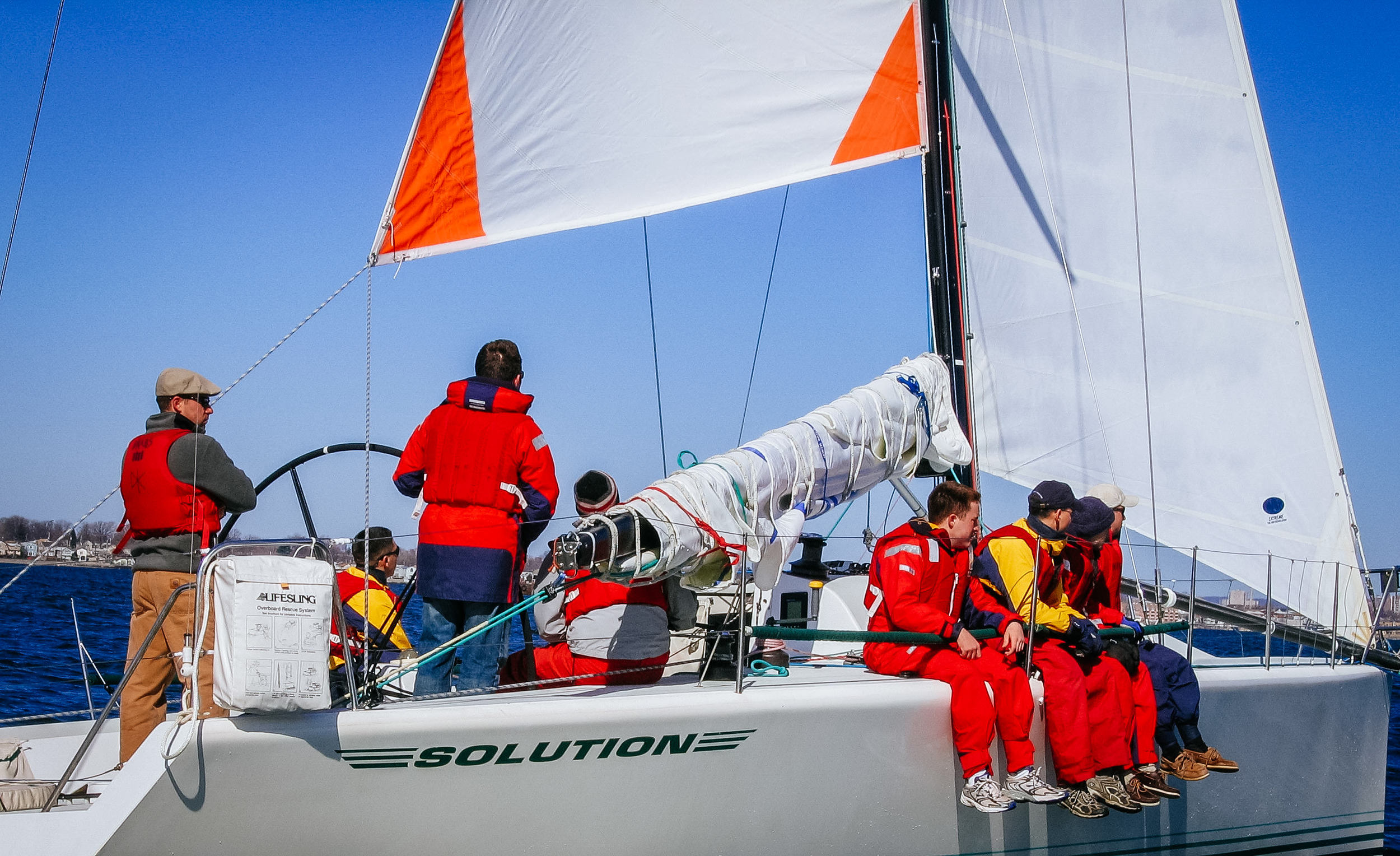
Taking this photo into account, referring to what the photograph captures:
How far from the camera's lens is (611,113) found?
531 cm

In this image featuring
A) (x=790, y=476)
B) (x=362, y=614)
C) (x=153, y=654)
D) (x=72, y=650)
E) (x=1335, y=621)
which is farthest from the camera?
(x=72, y=650)

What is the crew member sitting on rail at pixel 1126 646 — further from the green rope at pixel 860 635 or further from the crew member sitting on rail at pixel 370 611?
the crew member sitting on rail at pixel 370 611

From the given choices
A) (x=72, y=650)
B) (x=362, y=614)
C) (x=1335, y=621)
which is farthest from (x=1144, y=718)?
(x=72, y=650)

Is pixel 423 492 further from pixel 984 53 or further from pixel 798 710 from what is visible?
pixel 984 53

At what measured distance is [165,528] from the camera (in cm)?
382

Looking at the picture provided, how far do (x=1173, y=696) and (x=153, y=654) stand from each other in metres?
3.64

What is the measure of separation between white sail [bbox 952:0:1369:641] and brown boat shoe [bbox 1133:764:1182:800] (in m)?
2.06

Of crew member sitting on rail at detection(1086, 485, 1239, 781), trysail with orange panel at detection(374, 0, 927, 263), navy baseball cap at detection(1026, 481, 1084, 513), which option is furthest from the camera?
trysail with orange panel at detection(374, 0, 927, 263)

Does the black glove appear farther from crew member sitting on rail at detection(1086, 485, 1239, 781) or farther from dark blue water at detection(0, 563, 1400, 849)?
dark blue water at detection(0, 563, 1400, 849)

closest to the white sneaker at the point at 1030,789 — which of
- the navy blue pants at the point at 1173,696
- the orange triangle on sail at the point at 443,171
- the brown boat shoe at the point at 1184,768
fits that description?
the brown boat shoe at the point at 1184,768

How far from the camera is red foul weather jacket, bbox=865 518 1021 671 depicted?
13.6ft

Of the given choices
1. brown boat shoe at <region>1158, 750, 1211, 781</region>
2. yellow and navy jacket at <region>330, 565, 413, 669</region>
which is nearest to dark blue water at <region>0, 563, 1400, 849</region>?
yellow and navy jacket at <region>330, 565, 413, 669</region>

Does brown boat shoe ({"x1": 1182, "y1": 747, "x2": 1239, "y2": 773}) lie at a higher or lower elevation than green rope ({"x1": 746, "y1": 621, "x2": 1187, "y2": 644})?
lower

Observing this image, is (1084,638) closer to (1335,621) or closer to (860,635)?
(860,635)
